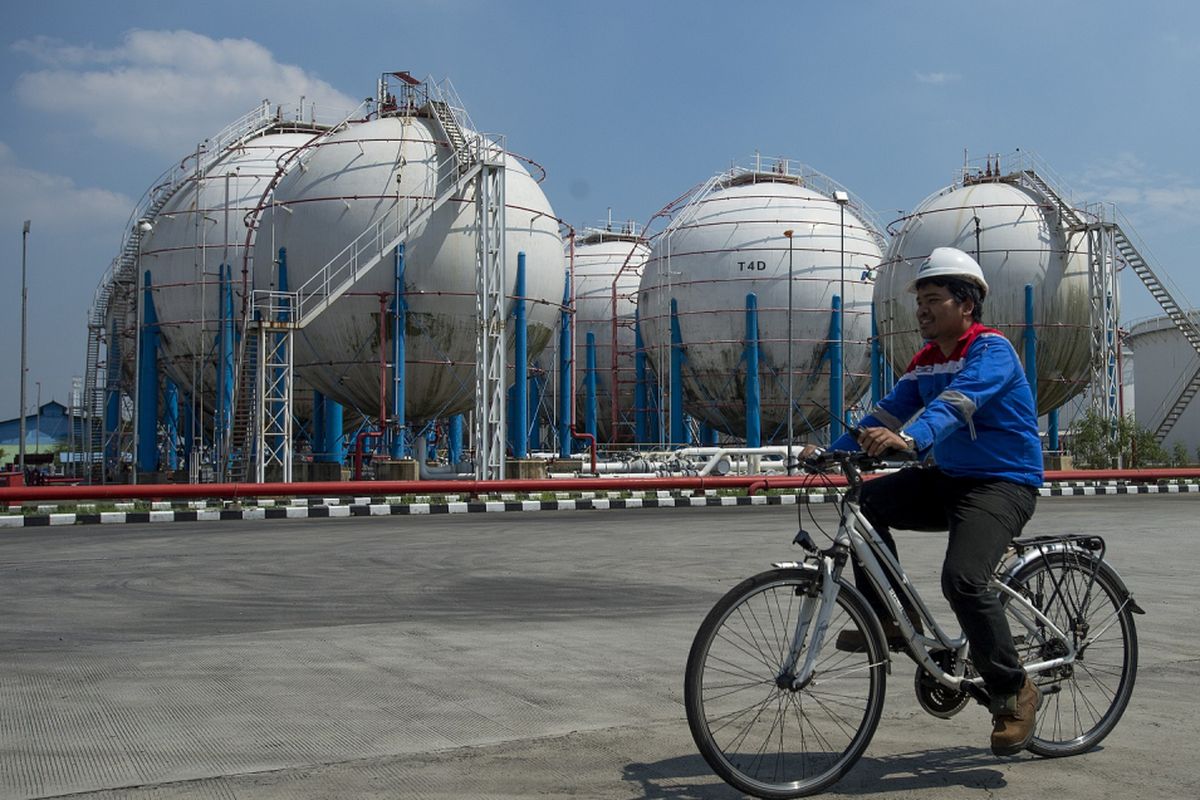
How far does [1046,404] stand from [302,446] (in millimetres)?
22994

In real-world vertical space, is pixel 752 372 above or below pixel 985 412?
above

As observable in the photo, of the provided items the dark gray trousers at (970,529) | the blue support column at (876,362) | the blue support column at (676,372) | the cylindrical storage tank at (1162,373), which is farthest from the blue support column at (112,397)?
the cylindrical storage tank at (1162,373)

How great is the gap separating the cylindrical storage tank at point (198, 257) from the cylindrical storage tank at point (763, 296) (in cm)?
1325

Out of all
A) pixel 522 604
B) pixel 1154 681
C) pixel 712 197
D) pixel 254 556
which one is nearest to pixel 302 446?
pixel 712 197

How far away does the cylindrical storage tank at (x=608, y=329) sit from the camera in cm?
4678

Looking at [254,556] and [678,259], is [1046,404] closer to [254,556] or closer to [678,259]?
[678,259]

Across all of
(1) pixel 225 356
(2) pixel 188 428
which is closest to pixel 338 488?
(1) pixel 225 356

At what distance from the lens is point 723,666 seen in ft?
11.6

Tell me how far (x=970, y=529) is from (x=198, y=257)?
32.3 meters

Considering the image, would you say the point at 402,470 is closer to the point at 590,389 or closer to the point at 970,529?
the point at 970,529

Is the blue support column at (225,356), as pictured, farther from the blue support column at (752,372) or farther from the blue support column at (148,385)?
the blue support column at (752,372)

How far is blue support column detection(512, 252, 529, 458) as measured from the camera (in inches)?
1136

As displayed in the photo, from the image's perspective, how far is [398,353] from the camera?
89.6ft

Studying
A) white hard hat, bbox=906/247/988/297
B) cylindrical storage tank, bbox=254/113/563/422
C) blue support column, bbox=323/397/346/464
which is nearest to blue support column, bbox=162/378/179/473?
blue support column, bbox=323/397/346/464
